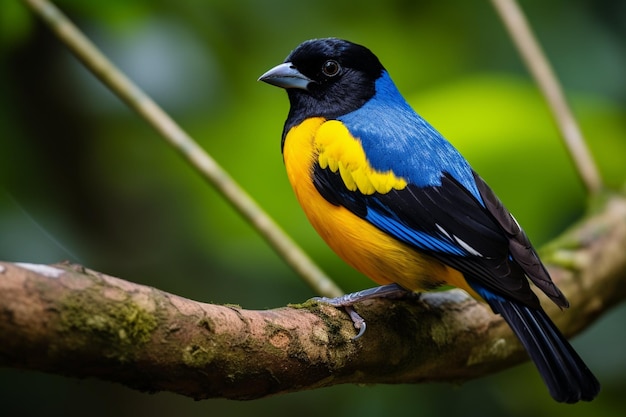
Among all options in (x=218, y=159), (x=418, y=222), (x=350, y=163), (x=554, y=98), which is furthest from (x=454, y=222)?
(x=218, y=159)

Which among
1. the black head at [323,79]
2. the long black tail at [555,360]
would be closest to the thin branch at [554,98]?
the black head at [323,79]

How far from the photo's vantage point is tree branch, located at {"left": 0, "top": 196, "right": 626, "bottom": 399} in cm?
176

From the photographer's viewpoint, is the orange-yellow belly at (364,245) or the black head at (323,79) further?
the black head at (323,79)

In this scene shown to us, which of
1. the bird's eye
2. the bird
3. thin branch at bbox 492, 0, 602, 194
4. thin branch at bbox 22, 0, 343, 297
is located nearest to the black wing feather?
the bird

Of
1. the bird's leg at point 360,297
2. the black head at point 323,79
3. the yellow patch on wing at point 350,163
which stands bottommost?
the bird's leg at point 360,297

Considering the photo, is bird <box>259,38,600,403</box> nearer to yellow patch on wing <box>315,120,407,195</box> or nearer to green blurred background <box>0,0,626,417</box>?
yellow patch on wing <box>315,120,407,195</box>

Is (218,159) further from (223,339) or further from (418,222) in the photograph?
(223,339)

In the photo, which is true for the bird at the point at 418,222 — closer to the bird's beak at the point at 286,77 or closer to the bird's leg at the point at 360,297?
the bird's leg at the point at 360,297

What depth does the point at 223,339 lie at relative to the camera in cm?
214

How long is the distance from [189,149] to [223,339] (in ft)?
4.84

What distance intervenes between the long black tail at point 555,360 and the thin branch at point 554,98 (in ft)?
5.16

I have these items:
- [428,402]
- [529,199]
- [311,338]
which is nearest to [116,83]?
[311,338]

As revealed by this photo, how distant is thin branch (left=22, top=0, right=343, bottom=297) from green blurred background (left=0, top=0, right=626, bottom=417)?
0.62m

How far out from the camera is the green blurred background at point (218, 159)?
4250 millimetres
